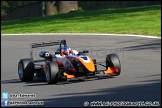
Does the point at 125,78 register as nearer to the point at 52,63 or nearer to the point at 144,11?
the point at 52,63

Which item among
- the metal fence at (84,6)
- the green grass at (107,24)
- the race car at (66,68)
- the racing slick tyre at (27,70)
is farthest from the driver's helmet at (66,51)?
the metal fence at (84,6)

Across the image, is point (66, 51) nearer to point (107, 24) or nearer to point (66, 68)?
point (66, 68)

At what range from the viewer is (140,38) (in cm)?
2370

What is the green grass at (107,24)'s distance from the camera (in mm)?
27438

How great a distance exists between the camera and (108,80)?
13656mm

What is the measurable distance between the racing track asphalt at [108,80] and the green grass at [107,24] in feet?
10.5

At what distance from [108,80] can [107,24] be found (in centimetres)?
1689

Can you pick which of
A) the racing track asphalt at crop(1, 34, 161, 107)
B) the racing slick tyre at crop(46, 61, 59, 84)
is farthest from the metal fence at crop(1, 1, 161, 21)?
the racing slick tyre at crop(46, 61, 59, 84)

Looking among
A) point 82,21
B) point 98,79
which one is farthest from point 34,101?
point 82,21

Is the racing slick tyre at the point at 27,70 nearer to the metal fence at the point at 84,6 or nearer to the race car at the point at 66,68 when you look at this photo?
the race car at the point at 66,68

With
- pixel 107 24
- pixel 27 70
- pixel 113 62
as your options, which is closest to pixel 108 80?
pixel 113 62

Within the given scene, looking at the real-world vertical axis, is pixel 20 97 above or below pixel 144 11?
below

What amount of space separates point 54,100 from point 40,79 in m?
3.39

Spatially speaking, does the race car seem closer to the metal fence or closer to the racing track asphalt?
the racing track asphalt
